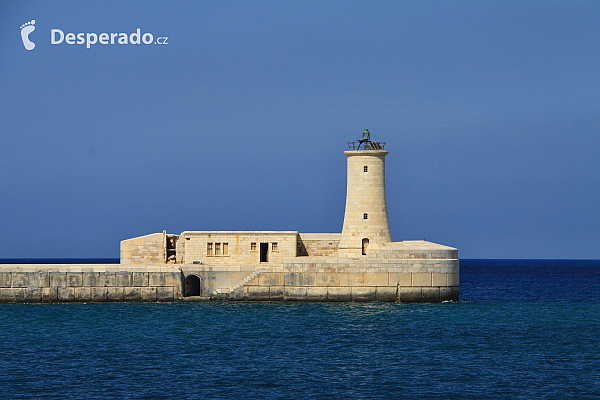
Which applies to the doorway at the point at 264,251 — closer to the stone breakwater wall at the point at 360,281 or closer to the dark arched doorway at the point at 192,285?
the stone breakwater wall at the point at 360,281

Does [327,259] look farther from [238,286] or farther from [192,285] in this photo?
[192,285]

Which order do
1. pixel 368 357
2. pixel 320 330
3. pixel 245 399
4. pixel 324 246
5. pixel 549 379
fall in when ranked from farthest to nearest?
pixel 324 246 < pixel 320 330 < pixel 368 357 < pixel 549 379 < pixel 245 399

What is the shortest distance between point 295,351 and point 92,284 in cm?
1732

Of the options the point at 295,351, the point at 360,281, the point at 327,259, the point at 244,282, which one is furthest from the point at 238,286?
the point at 295,351

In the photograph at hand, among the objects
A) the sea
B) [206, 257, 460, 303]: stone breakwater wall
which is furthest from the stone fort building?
the sea

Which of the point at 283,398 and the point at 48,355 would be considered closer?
the point at 283,398

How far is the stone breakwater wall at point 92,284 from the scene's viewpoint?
143 feet

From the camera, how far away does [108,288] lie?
143ft

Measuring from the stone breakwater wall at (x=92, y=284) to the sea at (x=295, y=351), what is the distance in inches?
26.8

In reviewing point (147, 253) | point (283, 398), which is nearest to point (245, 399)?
point (283, 398)

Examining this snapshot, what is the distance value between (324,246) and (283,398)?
23.5 meters

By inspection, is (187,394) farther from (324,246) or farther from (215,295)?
(324,246)

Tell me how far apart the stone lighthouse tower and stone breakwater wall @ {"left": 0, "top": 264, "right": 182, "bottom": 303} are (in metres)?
9.94

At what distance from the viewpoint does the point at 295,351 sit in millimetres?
30734
